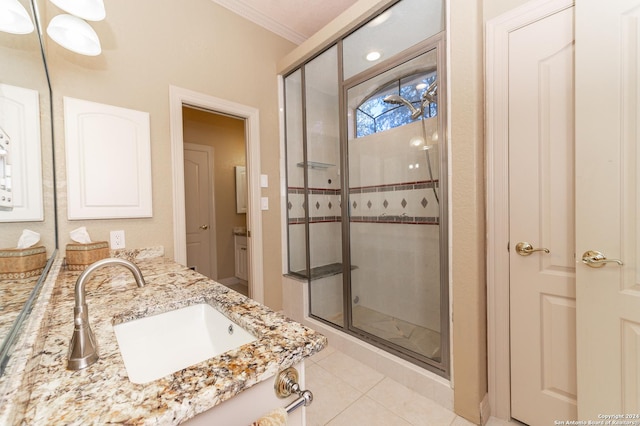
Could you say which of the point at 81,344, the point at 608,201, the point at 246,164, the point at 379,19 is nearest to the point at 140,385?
the point at 81,344

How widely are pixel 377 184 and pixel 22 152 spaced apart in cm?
202

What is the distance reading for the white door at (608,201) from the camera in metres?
1.03

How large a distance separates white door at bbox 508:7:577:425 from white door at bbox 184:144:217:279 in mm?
3694

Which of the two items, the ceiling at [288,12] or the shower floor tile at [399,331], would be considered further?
the ceiling at [288,12]

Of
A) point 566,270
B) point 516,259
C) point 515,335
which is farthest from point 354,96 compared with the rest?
point 515,335

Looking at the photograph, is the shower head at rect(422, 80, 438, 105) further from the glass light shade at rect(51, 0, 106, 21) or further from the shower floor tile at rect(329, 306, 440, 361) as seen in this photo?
the glass light shade at rect(51, 0, 106, 21)

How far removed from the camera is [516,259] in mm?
1367

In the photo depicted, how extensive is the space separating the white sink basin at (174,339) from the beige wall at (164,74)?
119cm

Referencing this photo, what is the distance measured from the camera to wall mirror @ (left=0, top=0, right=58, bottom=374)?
2.16 feet

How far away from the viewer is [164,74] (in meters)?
2.00

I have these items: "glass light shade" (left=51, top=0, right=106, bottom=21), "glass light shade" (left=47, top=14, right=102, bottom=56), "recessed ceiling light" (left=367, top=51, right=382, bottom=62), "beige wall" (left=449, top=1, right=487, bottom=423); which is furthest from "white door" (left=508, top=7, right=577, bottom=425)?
"glass light shade" (left=47, top=14, right=102, bottom=56)

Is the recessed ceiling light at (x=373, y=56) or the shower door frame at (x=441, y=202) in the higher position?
the recessed ceiling light at (x=373, y=56)

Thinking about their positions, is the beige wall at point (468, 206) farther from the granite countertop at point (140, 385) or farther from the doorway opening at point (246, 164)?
the doorway opening at point (246, 164)

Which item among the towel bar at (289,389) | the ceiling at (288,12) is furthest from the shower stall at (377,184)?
the towel bar at (289,389)
